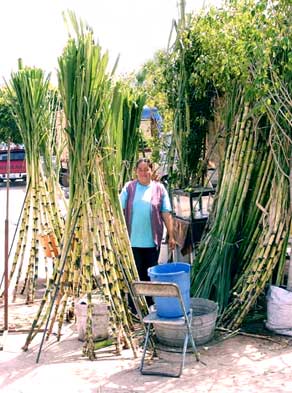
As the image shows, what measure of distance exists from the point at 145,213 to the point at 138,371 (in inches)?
62.7

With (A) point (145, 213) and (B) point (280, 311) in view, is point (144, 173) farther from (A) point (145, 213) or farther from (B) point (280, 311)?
(B) point (280, 311)

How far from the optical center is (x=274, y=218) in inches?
191

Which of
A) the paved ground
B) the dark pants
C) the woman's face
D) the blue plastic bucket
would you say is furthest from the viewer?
the dark pants

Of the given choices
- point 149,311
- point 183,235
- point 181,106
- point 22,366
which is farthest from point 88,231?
point 181,106

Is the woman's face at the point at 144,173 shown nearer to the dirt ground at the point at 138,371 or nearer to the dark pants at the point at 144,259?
the dark pants at the point at 144,259

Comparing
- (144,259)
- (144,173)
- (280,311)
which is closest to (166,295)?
(280,311)

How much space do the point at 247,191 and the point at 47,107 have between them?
2.58 meters

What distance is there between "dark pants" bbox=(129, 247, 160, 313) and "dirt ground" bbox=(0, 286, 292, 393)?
893 millimetres

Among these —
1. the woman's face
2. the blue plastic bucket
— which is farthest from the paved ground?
the woman's face

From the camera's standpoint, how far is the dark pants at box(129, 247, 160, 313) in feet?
17.2

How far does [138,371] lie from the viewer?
13.2ft

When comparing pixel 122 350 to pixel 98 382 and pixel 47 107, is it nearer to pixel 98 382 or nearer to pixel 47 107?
pixel 98 382

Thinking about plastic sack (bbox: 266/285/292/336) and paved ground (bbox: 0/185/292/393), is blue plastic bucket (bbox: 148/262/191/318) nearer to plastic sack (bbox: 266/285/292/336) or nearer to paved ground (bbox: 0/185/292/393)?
paved ground (bbox: 0/185/292/393)

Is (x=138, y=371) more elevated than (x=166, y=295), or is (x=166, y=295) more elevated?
(x=166, y=295)
